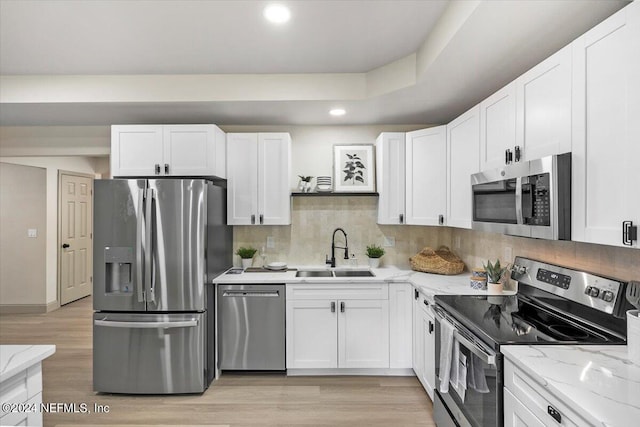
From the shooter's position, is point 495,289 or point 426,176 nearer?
point 495,289

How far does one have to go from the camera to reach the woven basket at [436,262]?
324cm

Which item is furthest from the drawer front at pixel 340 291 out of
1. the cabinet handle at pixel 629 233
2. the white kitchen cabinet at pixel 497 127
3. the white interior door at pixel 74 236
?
the white interior door at pixel 74 236

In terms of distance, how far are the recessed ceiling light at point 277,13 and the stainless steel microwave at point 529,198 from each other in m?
1.53

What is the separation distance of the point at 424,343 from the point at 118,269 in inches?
98.8

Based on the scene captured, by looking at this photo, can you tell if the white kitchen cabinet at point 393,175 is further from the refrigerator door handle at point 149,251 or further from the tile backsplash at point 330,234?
the refrigerator door handle at point 149,251

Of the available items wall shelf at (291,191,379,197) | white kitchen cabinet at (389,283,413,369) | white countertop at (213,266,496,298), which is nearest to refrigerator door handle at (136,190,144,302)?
white countertop at (213,266,496,298)

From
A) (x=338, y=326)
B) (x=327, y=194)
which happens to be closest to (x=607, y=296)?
(x=338, y=326)

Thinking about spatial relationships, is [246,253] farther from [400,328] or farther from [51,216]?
[51,216]

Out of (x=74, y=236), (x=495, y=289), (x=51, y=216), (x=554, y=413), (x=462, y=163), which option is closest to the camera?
(x=554, y=413)

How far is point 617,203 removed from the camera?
4.40 ft

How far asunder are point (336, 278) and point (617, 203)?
2.13 m

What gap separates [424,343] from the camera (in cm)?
278

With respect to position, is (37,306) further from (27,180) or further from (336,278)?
(336,278)

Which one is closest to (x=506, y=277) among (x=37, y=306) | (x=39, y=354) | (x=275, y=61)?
(x=275, y=61)
